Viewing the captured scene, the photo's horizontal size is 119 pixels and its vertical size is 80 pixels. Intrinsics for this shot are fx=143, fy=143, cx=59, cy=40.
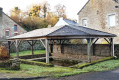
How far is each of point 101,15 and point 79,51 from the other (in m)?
7.44

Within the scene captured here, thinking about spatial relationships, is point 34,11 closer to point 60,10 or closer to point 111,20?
point 60,10

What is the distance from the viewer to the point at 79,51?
57.1 feet

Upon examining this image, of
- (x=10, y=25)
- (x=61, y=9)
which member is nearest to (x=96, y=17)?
(x=10, y=25)

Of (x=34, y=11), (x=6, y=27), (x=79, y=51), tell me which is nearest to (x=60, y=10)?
(x=34, y=11)

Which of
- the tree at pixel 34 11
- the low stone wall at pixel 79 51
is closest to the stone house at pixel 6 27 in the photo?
the low stone wall at pixel 79 51

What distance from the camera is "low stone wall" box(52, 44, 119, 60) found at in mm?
15134

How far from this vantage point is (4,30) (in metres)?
25.8

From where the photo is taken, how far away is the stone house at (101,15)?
1958cm

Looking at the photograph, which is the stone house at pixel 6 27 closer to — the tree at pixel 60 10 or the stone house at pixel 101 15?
the stone house at pixel 101 15

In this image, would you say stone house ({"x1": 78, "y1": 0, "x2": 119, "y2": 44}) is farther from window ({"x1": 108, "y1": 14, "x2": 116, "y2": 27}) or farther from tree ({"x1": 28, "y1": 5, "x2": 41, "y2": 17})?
tree ({"x1": 28, "y1": 5, "x2": 41, "y2": 17})

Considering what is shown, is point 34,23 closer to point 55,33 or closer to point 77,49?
point 77,49

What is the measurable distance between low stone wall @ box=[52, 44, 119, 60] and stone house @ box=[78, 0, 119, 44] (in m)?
5.26

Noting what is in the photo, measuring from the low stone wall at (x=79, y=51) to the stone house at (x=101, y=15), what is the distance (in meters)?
5.26

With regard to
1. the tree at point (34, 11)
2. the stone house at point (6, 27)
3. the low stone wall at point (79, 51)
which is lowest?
the low stone wall at point (79, 51)
